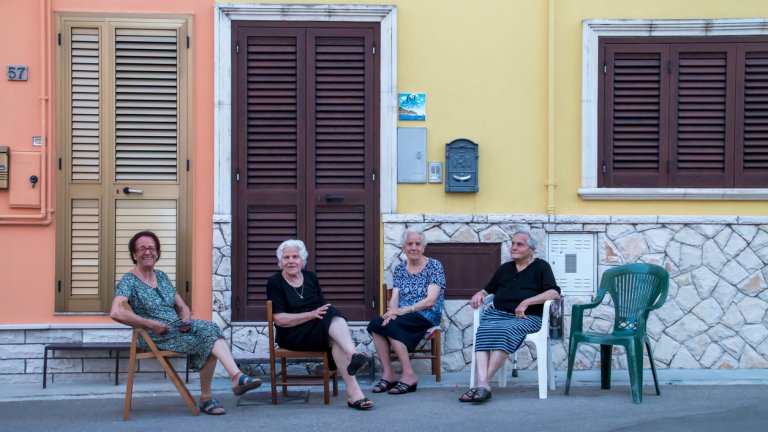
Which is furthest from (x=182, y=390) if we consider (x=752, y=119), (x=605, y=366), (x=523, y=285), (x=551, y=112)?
(x=752, y=119)

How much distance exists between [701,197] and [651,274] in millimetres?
1262

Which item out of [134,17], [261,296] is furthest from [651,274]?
[134,17]

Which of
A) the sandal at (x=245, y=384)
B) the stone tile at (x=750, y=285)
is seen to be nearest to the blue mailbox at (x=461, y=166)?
the stone tile at (x=750, y=285)

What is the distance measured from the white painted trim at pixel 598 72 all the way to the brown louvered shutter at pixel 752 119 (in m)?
0.17

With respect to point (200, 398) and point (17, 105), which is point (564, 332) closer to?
point (200, 398)

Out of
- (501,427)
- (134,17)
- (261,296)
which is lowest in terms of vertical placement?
(501,427)

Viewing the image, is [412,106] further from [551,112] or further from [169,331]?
[169,331]

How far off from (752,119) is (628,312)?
222 centimetres

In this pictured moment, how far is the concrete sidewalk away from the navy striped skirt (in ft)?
1.31

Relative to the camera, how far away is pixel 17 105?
8039 mm

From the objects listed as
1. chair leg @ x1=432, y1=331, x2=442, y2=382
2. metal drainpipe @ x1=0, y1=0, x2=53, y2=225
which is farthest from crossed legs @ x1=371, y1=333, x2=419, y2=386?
metal drainpipe @ x1=0, y1=0, x2=53, y2=225

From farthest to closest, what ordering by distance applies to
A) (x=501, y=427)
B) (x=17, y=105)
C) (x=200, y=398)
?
1. (x=17, y=105)
2. (x=200, y=398)
3. (x=501, y=427)

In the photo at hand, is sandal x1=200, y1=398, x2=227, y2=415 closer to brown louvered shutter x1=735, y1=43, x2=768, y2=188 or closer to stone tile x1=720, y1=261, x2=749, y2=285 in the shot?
stone tile x1=720, y1=261, x2=749, y2=285

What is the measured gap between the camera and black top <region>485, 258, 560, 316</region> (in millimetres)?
7273
